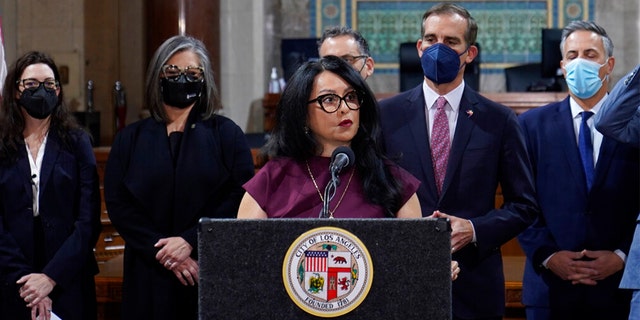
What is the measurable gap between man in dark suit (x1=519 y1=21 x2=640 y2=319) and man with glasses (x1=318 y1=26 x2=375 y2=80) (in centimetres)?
85

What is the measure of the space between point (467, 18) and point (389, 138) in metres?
0.50

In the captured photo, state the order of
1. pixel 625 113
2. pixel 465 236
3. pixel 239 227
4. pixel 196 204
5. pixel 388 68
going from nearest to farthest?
1. pixel 239 227
2. pixel 465 236
3. pixel 625 113
4. pixel 196 204
5. pixel 388 68

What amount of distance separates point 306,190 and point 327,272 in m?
0.53

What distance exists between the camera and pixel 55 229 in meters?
3.87

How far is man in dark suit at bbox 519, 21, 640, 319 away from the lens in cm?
371

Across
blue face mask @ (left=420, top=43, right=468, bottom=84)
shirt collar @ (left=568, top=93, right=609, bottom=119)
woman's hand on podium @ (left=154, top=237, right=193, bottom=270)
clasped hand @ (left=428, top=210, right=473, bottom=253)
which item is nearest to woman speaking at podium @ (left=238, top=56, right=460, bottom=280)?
clasped hand @ (left=428, top=210, right=473, bottom=253)

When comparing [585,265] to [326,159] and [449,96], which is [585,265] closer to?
[449,96]

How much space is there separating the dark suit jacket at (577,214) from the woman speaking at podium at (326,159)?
0.97 m

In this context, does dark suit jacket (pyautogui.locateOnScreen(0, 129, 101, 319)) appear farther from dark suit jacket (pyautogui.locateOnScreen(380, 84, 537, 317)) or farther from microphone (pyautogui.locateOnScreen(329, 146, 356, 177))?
microphone (pyautogui.locateOnScreen(329, 146, 356, 177))

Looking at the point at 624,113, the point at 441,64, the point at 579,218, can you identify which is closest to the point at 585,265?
the point at 579,218

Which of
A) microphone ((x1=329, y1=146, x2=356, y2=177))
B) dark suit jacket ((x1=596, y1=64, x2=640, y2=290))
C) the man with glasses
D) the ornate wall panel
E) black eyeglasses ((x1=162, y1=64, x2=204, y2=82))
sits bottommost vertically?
microphone ((x1=329, y1=146, x2=356, y2=177))

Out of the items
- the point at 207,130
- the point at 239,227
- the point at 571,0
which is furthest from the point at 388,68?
the point at 239,227

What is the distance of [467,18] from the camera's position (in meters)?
3.58

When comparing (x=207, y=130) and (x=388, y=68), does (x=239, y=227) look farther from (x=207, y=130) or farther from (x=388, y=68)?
(x=388, y=68)
